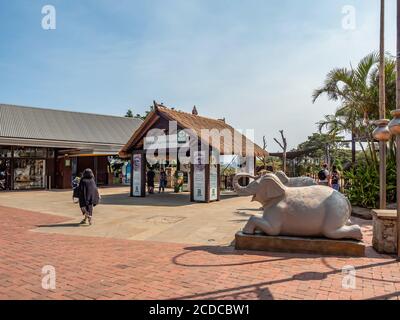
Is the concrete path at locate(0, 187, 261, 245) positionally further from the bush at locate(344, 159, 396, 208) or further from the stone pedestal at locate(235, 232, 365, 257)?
the bush at locate(344, 159, 396, 208)

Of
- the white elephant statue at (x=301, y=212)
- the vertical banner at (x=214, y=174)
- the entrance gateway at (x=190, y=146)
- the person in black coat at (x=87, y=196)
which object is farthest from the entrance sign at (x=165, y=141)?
the white elephant statue at (x=301, y=212)

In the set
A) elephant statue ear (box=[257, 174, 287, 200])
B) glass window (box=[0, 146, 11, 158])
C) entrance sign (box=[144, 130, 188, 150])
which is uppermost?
entrance sign (box=[144, 130, 188, 150])

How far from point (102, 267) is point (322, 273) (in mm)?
3176

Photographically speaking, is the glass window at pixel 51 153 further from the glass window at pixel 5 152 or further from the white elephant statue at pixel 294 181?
the white elephant statue at pixel 294 181

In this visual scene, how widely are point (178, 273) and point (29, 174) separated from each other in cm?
2000

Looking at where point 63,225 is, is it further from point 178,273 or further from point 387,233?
point 387,233

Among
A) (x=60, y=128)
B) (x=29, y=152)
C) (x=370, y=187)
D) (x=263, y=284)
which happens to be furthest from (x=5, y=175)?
(x=263, y=284)

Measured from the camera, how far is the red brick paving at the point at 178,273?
13.1ft

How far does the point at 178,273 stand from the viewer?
475 cm

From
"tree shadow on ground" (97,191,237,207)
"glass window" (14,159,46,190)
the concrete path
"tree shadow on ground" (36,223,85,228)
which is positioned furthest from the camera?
"glass window" (14,159,46,190)

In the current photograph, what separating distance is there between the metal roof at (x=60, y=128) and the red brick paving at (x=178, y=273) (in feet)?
53.3

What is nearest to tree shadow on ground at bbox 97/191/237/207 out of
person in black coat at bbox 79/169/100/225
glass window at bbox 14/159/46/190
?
person in black coat at bbox 79/169/100/225

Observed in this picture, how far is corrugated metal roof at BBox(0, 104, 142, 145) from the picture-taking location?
2184 cm

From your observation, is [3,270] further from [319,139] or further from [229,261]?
[319,139]
